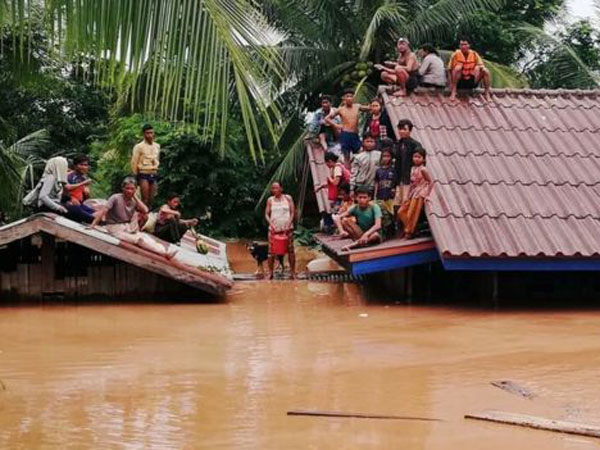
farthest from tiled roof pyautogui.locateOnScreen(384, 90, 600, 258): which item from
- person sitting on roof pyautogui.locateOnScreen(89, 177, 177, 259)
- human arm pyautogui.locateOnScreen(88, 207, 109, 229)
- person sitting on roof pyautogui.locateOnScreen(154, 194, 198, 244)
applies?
human arm pyautogui.locateOnScreen(88, 207, 109, 229)

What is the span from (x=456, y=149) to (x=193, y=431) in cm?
775

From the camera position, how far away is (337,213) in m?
14.6

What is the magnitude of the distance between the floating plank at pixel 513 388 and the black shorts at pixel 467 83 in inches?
319

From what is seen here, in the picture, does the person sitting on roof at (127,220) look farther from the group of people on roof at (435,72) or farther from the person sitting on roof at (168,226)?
the group of people on roof at (435,72)

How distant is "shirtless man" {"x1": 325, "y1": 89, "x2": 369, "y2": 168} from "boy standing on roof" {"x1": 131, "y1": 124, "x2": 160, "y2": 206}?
2.97 metres

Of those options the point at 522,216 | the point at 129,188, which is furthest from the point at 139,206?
the point at 522,216

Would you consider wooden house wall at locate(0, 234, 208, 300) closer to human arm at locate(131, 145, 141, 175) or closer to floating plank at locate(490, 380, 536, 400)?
human arm at locate(131, 145, 141, 175)

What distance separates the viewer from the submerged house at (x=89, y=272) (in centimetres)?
1221

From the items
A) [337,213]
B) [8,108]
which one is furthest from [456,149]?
[8,108]

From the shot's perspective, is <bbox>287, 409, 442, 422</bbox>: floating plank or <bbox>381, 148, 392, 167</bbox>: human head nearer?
<bbox>287, 409, 442, 422</bbox>: floating plank

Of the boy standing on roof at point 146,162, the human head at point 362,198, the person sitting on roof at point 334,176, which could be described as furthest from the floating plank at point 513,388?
the boy standing on roof at point 146,162

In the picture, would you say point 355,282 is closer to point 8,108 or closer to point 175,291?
point 175,291

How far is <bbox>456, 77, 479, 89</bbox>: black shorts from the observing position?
15000 millimetres

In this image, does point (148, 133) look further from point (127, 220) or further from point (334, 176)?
point (334, 176)
